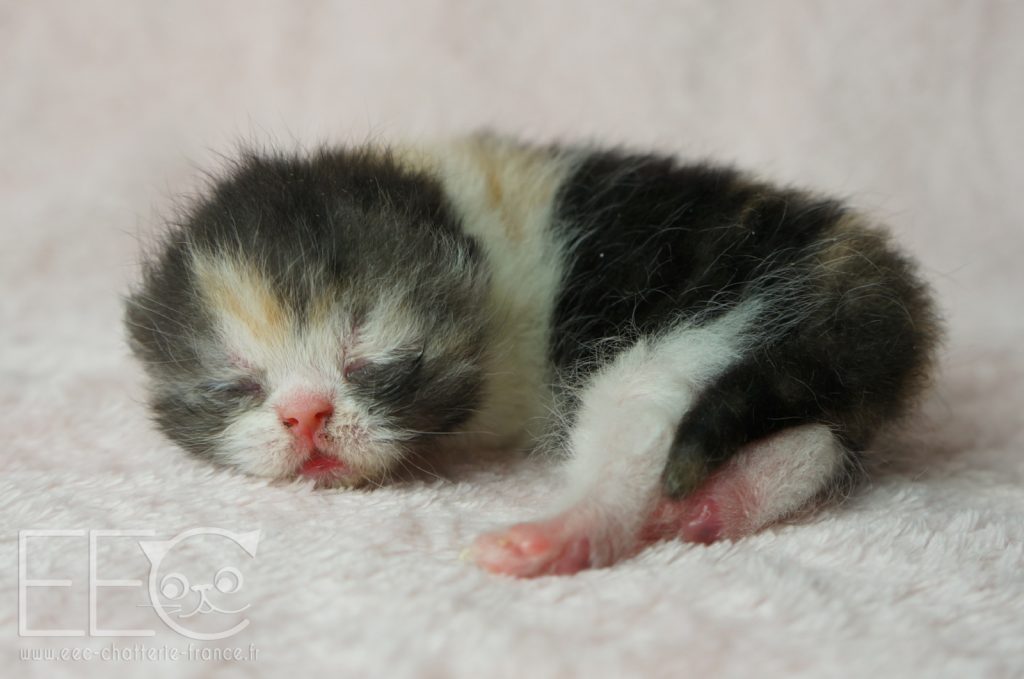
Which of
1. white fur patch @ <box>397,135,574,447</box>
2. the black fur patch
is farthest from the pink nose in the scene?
the black fur patch

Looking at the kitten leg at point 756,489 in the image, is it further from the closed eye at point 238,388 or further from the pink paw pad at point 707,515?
the closed eye at point 238,388

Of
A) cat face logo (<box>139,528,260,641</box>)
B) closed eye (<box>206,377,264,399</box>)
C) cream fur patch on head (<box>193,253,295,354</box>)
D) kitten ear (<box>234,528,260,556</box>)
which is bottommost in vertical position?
cat face logo (<box>139,528,260,641</box>)

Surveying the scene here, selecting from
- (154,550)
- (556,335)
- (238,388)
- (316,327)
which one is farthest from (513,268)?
(154,550)

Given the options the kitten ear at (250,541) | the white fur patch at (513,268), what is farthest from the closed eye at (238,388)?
the white fur patch at (513,268)

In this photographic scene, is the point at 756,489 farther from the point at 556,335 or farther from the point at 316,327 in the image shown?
the point at 316,327

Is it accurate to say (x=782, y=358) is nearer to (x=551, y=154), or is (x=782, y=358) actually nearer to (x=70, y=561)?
(x=551, y=154)

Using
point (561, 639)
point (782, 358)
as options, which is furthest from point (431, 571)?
point (782, 358)

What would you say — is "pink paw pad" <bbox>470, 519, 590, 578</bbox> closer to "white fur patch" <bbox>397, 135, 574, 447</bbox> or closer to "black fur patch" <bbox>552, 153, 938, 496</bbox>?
"black fur patch" <bbox>552, 153, 938, 496</bbox>
